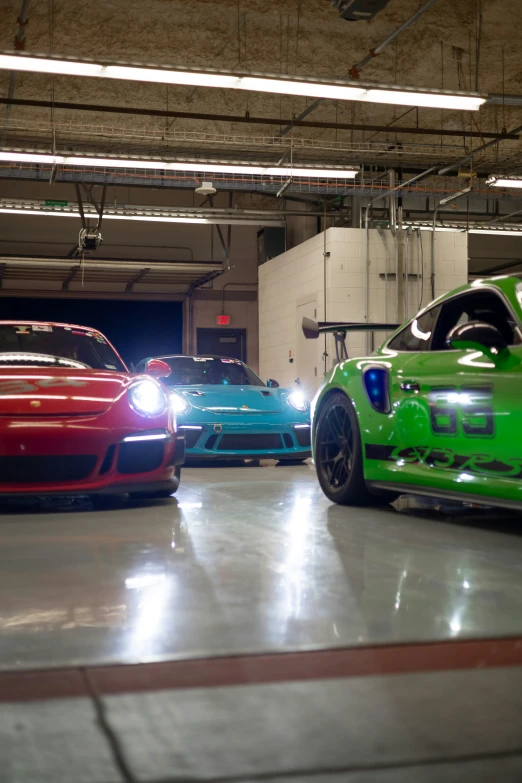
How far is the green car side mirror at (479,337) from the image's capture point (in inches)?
154

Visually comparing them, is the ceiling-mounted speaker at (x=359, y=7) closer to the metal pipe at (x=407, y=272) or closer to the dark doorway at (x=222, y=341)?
the metal pipe at (x=407, y=272)

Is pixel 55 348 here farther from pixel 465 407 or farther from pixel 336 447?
pixel 465 407

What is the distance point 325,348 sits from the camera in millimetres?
14938

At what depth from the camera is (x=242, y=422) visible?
8.43 m

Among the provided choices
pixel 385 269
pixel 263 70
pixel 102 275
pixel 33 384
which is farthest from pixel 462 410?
pixel 102 275

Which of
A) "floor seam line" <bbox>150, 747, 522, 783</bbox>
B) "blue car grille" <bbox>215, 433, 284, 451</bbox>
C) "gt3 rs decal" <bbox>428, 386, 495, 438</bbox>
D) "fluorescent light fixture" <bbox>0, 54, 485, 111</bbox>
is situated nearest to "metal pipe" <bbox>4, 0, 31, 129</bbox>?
"fluorescent light fixture" <bbox>0, 54, 485, 111</bbox>

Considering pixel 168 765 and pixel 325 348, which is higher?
pixel 325 348

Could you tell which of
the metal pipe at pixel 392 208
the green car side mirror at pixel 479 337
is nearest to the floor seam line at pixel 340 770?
the green car side mirror at pixel 479 337

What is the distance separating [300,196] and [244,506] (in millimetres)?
13645

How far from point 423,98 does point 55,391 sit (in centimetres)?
574

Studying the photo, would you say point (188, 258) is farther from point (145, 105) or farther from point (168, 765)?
point (168, 765)

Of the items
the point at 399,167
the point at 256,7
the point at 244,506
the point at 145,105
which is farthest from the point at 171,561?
the point at 399,167

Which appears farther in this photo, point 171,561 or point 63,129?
point 63,129

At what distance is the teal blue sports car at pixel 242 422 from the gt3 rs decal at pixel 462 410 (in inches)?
157
